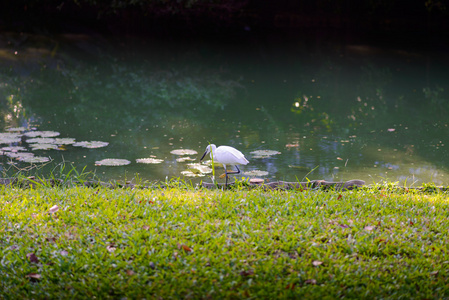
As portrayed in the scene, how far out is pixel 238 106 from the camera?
8164 mm

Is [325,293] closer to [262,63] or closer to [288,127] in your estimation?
[288,127]

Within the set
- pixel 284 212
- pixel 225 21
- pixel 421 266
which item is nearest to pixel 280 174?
pixel 284 212

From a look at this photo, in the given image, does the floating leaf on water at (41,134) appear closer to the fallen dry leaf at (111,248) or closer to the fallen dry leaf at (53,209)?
the fallen dry leaf at (53,209)

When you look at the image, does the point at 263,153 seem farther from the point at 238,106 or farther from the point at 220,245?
the point at 238,106

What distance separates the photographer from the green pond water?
5.34 m

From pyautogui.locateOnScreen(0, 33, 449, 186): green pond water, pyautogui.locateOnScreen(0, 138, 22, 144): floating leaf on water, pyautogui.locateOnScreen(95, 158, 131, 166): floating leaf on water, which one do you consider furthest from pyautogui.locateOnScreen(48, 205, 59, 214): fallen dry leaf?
pyautogui.locateOnScreen(0, 138, 22, 144): floating leaf on water

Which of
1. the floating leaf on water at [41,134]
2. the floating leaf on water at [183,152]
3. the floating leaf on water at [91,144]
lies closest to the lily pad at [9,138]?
the floating leaf on water at [41,134]

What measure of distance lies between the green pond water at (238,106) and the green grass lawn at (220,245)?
1089 mm

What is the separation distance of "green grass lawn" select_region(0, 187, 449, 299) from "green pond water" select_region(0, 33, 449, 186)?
3.57 feet

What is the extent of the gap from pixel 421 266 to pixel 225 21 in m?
17.5

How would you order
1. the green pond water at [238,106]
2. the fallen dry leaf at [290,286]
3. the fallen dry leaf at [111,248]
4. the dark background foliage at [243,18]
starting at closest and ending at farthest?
the fallen dry leaf at [290,286] < the fallen dry leaf at [111,248] < the green pond water at [238,106] < the dark background foliage at [243,18]

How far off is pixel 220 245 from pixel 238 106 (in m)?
5.27

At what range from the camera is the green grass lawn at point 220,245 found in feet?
8.75

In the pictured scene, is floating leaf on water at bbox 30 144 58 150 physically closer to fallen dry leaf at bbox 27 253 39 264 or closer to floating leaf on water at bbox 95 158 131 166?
floating leaf on water at bbox 95 158 131 166
